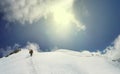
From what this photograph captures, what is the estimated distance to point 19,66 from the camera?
71.9 m

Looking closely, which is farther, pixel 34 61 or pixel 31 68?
pixel 34 61

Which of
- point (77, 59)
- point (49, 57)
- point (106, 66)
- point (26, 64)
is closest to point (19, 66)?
point (26, 64)

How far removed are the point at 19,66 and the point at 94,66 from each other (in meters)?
20.3

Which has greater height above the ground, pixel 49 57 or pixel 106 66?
pixel 49 57

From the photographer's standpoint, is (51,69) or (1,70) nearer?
(51,69)

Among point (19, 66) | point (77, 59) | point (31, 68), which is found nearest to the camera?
point (31, 68)

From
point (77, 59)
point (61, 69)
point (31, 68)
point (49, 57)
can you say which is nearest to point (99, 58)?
point (77, 59)

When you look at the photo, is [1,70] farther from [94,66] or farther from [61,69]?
[94,66]

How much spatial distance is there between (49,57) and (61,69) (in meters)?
14.3

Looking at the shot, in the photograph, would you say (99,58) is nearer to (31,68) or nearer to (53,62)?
(53,62)

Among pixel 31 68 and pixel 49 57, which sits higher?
pixel 49 57

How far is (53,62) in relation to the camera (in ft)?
244

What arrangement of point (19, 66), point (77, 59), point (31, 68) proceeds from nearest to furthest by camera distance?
point (31, 68) < point (19, 66) < point (77, 59)

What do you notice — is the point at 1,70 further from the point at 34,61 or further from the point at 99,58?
the point at 99,58
